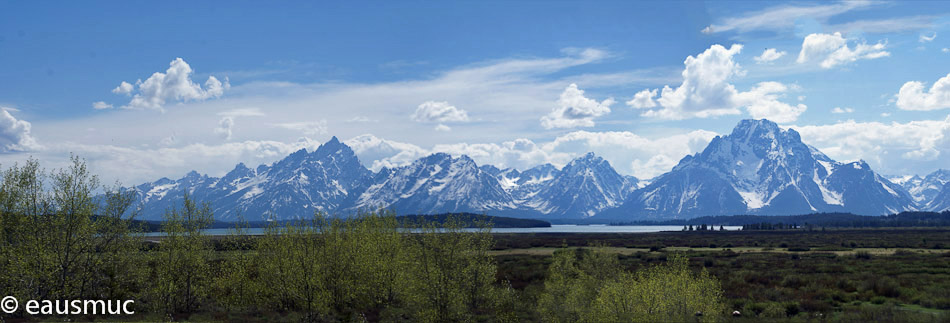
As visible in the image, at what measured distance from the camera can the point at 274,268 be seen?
4556cm

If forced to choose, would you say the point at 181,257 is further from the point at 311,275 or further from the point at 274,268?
the point at 311,275

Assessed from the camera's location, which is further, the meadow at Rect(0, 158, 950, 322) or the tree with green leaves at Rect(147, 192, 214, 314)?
the tree with green leaves at Rect(147, 192, 214, 314)

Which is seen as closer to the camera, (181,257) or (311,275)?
(311,275)

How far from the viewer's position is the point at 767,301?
53.4 metres

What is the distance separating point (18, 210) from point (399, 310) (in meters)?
36.5

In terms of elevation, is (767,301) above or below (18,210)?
below

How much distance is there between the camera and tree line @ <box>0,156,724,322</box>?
43.7m

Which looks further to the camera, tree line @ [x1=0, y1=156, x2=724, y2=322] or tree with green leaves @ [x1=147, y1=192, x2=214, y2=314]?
tree with green leaves @ [x1=147, y1=192, x2=214, y2=314]

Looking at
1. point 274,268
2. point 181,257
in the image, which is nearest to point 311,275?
point 274,268

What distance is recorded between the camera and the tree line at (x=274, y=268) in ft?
143

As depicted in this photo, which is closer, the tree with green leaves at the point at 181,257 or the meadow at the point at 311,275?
the meadow at the point at 311,275

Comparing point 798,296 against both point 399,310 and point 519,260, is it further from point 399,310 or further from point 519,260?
point 519,260

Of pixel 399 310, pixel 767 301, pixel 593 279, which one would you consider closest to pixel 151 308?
pixel 399 310

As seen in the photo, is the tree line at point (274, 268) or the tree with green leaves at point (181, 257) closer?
the tree line at point (274, 268)
